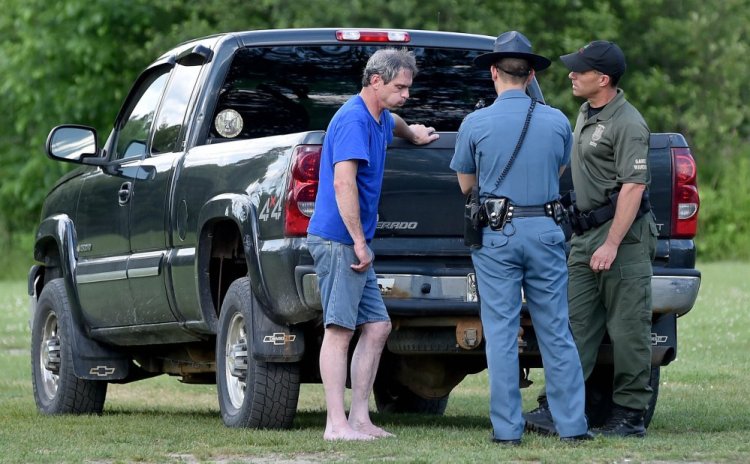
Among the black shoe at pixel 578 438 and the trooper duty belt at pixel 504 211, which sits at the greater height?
the trooper duty belt at pixel 504 211

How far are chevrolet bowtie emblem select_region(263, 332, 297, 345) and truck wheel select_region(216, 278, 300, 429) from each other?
0.12 meters

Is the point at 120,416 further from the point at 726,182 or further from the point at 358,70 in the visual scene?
the point at 726,182

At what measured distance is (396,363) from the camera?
845 cm

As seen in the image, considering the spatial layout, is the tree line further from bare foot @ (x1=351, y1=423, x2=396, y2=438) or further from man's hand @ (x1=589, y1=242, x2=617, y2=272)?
bare foot @ (x1=351, y1=423, x2=396, y2=438)

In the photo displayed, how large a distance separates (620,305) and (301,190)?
5.02ft

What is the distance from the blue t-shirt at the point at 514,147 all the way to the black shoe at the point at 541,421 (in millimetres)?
1184

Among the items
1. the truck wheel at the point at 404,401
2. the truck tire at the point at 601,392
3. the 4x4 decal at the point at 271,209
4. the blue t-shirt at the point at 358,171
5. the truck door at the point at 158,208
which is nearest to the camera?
the blue t-shirt at the point at 358,171

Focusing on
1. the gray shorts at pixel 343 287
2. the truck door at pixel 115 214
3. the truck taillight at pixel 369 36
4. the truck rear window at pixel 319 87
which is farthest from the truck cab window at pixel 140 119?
the gray shorts at pixel 343 287

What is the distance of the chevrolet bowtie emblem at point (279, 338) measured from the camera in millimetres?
7605

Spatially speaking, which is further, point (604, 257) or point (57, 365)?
point (57, 365)

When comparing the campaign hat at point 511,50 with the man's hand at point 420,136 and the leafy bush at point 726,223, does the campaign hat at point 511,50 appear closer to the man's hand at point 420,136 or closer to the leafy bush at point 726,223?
the man's hand at point 420,136

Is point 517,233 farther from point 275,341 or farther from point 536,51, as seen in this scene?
point 536,51

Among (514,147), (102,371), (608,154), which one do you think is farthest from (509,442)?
(102,371)

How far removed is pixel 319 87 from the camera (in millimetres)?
8516
